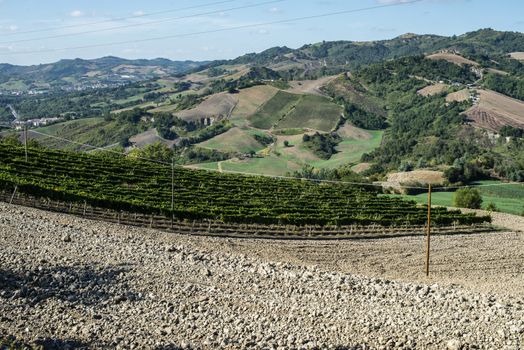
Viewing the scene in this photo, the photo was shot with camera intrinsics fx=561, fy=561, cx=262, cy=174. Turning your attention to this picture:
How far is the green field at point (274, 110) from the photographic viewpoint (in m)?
160

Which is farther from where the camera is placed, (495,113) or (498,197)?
(495,113)

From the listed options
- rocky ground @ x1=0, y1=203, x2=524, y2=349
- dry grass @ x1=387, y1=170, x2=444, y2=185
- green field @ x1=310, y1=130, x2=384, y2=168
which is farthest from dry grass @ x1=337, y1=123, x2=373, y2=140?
rocky ground @ x1=0, y1=203, x2=524, y2=349

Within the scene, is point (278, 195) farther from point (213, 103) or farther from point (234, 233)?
point (213, 103)

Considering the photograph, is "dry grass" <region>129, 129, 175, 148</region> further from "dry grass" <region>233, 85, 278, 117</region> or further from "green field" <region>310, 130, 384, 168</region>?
"green field" <region>310, 130, 384, 168</region>

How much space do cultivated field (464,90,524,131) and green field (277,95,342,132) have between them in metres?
36.4

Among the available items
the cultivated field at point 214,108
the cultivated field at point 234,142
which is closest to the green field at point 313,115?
the cultivated field at point 234,142

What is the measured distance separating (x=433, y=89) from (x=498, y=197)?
107 m

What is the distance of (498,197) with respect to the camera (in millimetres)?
79562

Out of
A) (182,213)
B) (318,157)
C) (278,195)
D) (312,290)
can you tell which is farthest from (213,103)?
(312,290)

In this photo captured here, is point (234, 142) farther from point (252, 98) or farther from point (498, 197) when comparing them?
point (498, 197)

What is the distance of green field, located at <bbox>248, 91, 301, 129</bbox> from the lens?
160 meters

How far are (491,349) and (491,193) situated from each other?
70670 mm

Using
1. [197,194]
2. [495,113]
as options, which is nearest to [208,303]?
[197,194]

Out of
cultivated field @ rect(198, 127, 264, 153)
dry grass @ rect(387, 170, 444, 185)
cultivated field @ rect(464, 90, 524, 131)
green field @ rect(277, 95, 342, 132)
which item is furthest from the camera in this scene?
green field @ rect(277, 95, 342, 132)
